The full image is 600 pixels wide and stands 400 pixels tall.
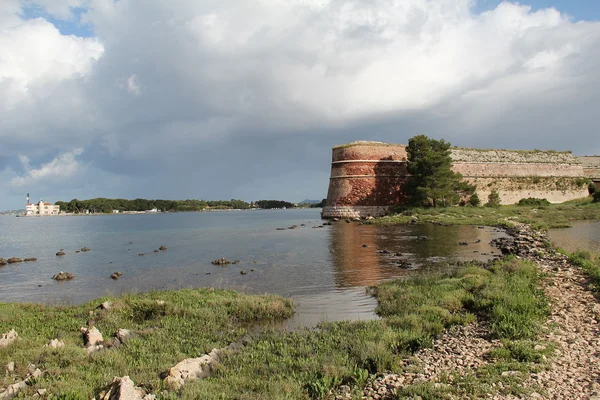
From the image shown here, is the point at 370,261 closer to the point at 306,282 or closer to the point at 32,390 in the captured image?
the point at 306,282

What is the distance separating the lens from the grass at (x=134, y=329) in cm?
563

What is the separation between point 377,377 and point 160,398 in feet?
8.98

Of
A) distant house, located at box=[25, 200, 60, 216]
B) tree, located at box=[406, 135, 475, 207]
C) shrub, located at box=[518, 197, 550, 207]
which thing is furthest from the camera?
distant house, located at box=[25, 200, 60, 216]

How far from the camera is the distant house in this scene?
15075cm

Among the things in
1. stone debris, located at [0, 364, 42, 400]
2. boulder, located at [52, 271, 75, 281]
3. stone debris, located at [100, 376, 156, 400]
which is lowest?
boulder, located at [52, 271, 75, 281]

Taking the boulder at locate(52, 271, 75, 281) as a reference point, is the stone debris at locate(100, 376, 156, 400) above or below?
above

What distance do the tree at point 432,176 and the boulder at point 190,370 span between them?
36323 millimetres

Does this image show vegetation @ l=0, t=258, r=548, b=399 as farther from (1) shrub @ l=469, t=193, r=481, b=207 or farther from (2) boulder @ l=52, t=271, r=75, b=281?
(1) shrub @ l=469, t=193, r=481, b=207

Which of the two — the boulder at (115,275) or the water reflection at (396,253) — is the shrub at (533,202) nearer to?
the water reflection at (396,253)

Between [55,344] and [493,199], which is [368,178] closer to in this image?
[493,199]

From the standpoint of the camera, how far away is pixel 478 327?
747 cm

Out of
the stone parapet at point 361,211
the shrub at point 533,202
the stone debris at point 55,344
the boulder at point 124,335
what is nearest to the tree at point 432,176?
the stone parapet at point 361,211

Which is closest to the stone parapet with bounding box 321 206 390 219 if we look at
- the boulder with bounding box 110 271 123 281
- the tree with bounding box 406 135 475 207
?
the tree with bounding box 406 135 475 207

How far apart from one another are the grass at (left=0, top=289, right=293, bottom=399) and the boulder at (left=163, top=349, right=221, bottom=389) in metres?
0.17
